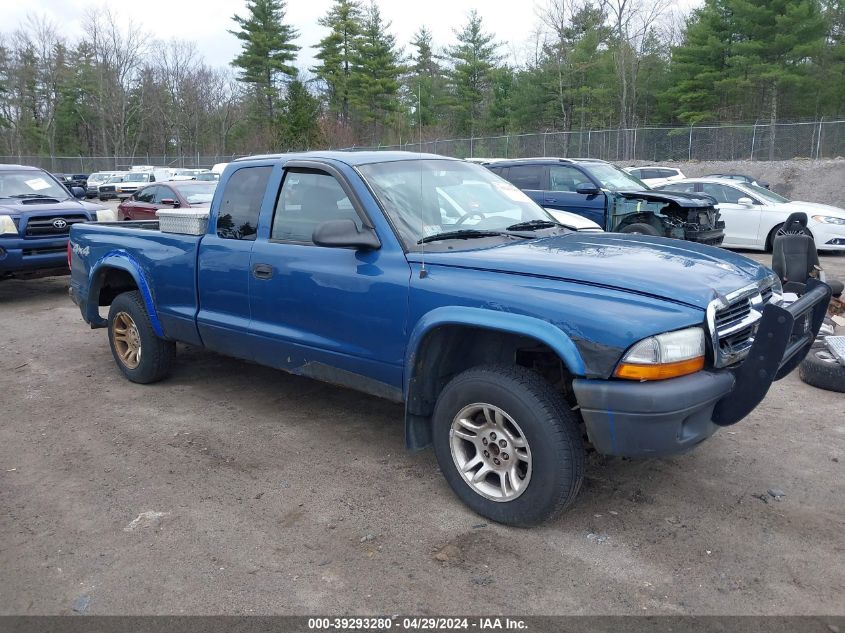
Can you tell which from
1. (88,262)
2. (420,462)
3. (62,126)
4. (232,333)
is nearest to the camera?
(420,462)

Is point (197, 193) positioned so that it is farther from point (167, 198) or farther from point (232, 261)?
point (232, 261)

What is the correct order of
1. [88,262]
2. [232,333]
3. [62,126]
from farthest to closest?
[62,126] < [88,262] < [232,333]

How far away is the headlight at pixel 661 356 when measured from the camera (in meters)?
3.01

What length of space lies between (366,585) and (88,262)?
4.49 meters

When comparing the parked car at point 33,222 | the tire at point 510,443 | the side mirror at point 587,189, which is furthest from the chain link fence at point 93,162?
the tire at point 510,443

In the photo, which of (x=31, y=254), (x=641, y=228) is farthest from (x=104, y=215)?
(x=641, y=228)

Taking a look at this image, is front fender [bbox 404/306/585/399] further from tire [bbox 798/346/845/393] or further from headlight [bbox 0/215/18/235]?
headlight [bbox 0/215/18/235]

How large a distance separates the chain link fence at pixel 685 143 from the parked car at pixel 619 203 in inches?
639

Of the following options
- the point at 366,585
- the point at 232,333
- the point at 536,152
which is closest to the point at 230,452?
the point at 232,333

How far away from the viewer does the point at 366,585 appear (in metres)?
3.09

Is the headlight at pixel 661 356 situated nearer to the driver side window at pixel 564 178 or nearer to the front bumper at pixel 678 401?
the front bumper at pixel 678 401

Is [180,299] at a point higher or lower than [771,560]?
higher

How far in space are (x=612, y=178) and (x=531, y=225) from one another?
26.7ft

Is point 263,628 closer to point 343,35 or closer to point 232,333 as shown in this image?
point 232,333
